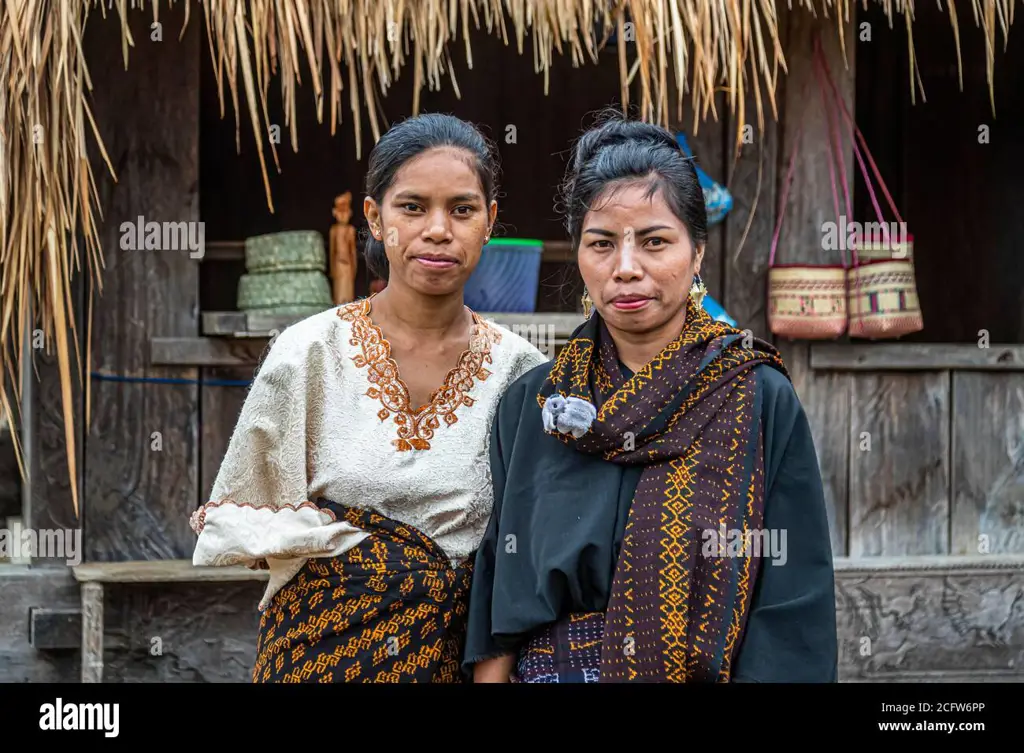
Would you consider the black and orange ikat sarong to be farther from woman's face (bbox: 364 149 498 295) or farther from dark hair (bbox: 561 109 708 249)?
dark hair (bbox: 561 109 708 249)

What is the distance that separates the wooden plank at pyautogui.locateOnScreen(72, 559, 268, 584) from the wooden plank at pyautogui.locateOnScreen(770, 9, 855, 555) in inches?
80.7

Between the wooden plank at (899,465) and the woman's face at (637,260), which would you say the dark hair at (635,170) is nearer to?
the woman's face at (637,260)

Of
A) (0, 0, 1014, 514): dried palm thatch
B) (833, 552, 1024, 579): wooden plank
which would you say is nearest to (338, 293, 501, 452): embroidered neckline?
(0, 0, 1014, 514): dried palm thatch

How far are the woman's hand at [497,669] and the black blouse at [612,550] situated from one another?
0.06 feet

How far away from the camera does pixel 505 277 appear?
14.3 ft

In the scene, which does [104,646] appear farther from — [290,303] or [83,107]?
[83,107]

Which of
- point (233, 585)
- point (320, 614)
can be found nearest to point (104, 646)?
point (233, 585)

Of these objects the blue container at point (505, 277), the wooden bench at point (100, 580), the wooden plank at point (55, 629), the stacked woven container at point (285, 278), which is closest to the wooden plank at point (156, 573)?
the wooden bench at point (100, 580)

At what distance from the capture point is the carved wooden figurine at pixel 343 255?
4496 millimetres

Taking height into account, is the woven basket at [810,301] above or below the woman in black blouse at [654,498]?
above

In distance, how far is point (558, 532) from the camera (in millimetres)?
1962

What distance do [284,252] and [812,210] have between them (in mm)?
1912

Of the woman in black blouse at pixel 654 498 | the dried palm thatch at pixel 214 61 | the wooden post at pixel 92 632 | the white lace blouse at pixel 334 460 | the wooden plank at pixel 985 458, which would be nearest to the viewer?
the woman in black blouse at pixel 654 498

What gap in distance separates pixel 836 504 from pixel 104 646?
8.67 ft
